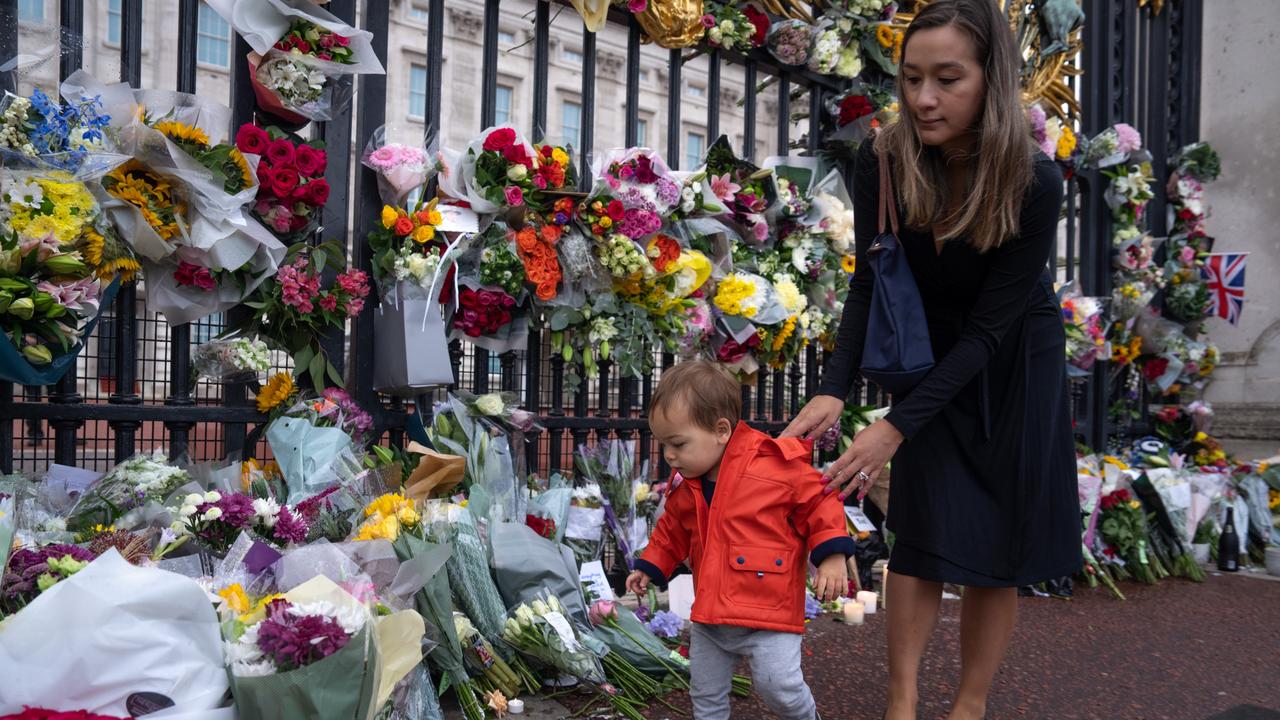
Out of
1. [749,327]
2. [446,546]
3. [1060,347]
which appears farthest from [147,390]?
[1060,347]

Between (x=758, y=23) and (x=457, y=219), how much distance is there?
222cm

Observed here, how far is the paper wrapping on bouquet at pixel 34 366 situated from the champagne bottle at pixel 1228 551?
6.27 meters

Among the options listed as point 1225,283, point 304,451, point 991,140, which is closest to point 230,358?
point 304,451

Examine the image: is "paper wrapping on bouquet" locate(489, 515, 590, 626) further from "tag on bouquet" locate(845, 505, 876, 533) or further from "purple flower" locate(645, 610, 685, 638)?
"tag on bouquet" locate(845, 505, 876, 533)

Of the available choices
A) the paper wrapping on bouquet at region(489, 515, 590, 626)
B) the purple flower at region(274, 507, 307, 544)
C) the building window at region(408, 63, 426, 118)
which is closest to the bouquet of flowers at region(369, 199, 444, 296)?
the paper wrapping on bouquet at region(489, 515, 590, 626)

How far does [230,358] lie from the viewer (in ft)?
10.9

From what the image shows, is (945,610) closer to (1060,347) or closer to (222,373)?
(1060,347)

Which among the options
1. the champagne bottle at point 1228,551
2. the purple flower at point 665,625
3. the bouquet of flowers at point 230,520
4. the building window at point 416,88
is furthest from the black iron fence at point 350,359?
the building window at point 416,88

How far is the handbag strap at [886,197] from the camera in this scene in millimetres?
2420

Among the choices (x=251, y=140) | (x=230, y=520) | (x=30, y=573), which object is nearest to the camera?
(x=30, y=573)

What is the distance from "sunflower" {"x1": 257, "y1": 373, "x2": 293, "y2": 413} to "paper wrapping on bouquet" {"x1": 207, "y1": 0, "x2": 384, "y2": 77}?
113cm

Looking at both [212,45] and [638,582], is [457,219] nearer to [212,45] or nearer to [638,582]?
[638,582]

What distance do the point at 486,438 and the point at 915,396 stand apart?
171 centimetres

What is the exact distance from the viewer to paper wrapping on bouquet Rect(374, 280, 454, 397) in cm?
361
